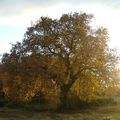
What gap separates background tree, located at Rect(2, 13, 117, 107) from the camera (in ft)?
173

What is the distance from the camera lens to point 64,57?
53.9 meters

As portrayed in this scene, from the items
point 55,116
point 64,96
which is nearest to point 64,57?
point 64,96

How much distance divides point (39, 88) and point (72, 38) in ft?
26.0

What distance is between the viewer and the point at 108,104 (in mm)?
65500

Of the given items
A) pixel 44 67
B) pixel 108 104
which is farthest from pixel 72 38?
pixel 108 104

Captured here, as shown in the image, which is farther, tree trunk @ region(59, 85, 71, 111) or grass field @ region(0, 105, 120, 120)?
tree trunk @ region(59, 85, 71, 111)

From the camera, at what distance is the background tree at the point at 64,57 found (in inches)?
2077

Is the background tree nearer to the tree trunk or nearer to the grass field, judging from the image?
the tree trunk

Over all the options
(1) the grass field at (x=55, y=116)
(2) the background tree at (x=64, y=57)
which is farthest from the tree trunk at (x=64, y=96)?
(1) the grass field at (x=55, y=116)

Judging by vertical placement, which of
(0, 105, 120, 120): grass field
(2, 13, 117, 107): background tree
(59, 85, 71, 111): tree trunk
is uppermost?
(2, 13, 117, 107): background tree

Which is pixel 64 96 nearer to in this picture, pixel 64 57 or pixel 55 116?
pixel 64 57

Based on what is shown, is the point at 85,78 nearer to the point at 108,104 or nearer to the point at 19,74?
the point at 19,74

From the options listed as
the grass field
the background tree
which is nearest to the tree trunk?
the background tree

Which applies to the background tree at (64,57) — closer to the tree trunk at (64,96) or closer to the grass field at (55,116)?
the tree trunk at (64,96)
